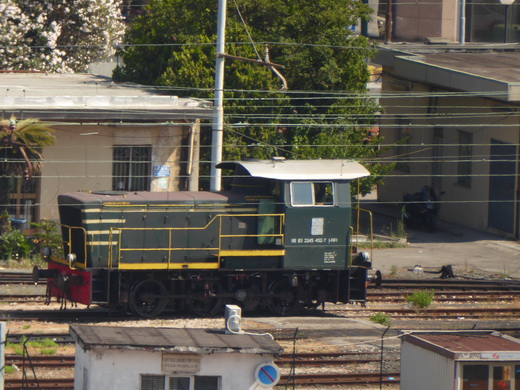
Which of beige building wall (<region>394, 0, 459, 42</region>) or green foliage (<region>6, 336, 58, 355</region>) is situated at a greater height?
beige building wall (<region>394, 0, 459, 42</region>)

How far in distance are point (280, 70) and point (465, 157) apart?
22.8ft

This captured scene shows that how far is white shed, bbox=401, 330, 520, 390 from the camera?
12750mm

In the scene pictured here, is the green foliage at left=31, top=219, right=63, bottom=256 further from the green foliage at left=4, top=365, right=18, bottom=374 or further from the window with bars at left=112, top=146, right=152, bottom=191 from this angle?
the green foliage at left=4, top=365, right=18, bottom=374

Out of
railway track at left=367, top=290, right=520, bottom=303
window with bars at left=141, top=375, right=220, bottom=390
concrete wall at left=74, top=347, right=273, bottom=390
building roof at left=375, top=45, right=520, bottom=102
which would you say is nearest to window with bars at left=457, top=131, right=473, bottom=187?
building roof at left=375, top=45, right=520, bottom=102

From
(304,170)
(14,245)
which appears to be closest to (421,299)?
(304,170)

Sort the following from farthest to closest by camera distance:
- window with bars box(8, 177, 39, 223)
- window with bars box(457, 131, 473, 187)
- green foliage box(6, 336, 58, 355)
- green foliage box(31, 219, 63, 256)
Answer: window with bars box(457, 131, 473, 187), window with bars box(8, 177, 39, 223), green foliage box(31, 219, 63, 256), green foliage box(6, 336, 58, 355)

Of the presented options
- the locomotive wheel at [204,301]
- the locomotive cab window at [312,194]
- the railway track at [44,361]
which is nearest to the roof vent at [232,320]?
the railway track at [44,361]

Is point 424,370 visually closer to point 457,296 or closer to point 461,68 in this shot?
point 457,296

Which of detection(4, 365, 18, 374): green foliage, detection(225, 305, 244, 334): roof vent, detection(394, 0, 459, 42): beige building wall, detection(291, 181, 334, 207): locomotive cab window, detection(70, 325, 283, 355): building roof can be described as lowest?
detection(4, 365, 18, 374): green foliage

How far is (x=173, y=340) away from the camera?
12305 millimetres

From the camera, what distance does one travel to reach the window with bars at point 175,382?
12.1 metres

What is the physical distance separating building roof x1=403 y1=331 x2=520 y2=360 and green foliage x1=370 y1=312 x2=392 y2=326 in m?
5.74

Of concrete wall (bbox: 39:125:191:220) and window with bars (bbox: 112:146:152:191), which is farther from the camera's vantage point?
window with bars (bbox: 112:146:152:191)

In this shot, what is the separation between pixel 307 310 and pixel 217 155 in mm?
4334
